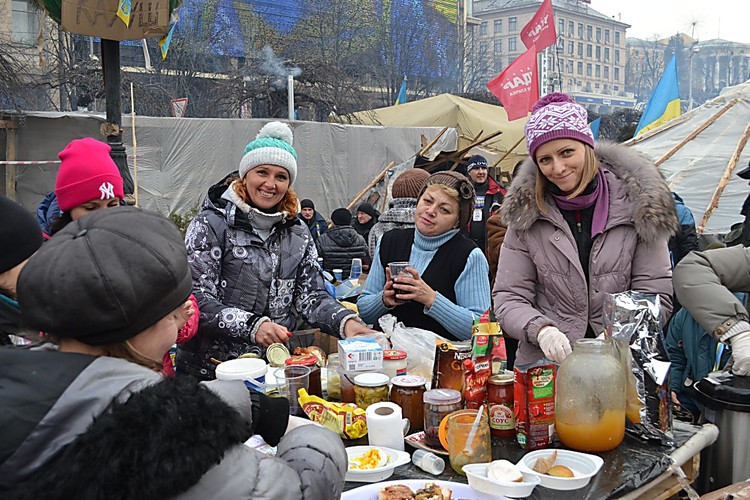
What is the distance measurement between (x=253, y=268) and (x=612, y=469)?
6.27 ft

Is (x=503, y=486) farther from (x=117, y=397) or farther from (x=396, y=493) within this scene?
(x=117, y=397)

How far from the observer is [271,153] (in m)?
3.26

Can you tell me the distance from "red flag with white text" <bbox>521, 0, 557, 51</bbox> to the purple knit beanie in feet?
26.7

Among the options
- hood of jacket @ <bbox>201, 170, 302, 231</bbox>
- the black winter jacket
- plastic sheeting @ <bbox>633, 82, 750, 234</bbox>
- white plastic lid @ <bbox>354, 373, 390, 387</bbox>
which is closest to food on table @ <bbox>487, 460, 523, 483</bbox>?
white plastic lid @ <bbox>354, 373, 390, 387</bbox>

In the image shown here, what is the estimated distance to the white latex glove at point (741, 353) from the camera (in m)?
2.60

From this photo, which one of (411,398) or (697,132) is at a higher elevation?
(697,132)

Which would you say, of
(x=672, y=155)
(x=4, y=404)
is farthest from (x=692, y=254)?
(x=672, y=155)

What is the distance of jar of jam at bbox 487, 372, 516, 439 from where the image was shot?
2277 millimetres

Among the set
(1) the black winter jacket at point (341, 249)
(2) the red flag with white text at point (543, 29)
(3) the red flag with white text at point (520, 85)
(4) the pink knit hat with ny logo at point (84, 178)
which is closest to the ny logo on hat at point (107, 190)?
(4) the pink knit hat with ny logo at point (84, 178)

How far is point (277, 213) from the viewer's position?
3.25 m

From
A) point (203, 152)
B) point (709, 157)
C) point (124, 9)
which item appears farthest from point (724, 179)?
point (203, 152)

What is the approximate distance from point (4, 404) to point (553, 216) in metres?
2.31

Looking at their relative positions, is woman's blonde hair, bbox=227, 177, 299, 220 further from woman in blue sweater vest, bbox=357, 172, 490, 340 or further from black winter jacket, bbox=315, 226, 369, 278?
black winter jacket, bbox=315, 226, 369, 278

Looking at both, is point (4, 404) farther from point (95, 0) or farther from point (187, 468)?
point (95, 0)
